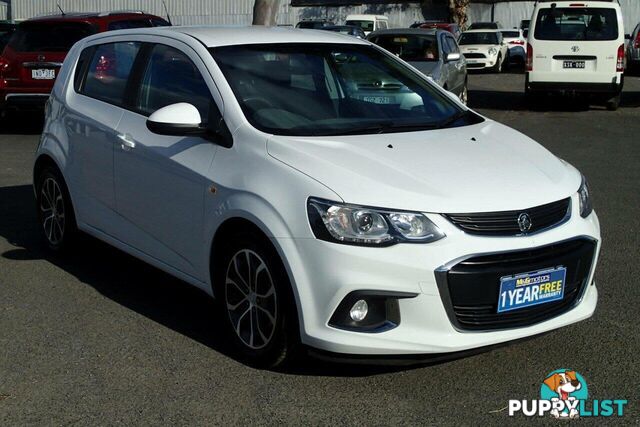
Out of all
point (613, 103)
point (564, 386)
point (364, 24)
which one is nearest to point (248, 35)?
point (564, 386)

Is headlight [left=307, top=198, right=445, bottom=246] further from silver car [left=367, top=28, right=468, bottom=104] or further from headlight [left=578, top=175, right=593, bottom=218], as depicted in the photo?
silver car [left=367, top=28, right=468, bottom=104]

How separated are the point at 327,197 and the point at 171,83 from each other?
1.71m

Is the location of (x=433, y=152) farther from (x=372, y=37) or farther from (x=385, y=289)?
(x=372, y=37)

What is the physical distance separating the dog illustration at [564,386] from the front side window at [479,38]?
2698 cm

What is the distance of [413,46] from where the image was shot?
15641 mm

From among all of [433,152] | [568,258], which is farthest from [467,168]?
[568,258]

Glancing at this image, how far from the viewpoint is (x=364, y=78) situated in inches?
229

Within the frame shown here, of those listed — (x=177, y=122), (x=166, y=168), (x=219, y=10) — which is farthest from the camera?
(x=219, y=10)

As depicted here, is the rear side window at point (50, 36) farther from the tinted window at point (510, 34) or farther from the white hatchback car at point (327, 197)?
the tinted window at point (510, 34)

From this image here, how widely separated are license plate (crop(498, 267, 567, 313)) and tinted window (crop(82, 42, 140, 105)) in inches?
112

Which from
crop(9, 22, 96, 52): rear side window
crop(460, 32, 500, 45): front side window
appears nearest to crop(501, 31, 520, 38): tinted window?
crop(460, 32, 500, 45): front side window

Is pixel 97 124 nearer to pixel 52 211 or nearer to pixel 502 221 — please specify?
pixel 52 211

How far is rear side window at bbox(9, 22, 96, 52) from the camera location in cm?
1438

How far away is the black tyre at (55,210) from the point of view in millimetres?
6761
